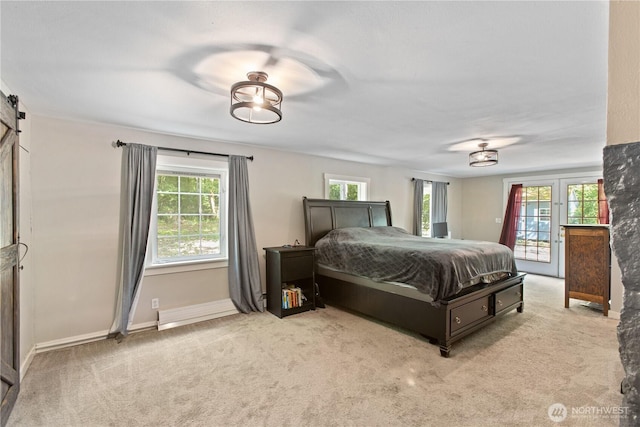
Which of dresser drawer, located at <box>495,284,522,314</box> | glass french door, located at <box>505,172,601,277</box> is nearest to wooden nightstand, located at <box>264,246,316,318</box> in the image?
dresser drawer, located at <box>495,284,522,314</box>

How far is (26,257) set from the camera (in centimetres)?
265

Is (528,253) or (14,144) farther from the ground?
Result: (14,144)

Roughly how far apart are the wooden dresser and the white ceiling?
1576 mm

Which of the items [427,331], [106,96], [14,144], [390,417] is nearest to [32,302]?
[14,144]

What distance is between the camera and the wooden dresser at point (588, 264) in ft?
12.3

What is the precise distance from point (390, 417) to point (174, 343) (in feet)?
7.39

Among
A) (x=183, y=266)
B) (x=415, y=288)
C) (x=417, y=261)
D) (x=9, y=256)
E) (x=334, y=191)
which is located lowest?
(x=415, y=288)

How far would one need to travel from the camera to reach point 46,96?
2354 millimetres

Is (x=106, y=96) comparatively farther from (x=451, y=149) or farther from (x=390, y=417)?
(x=451, y=149)

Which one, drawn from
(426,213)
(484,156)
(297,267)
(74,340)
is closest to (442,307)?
(297,267)

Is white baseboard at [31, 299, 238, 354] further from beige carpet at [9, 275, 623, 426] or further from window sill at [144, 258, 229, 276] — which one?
window sill at [144, 258, 229, 276]

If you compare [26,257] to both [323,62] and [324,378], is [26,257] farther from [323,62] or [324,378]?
[323,62]

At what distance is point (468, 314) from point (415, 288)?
0.59m

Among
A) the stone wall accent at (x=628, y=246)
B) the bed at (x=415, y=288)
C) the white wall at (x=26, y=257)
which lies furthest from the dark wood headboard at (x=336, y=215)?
the stone wall accent at (x=628, y=246)
